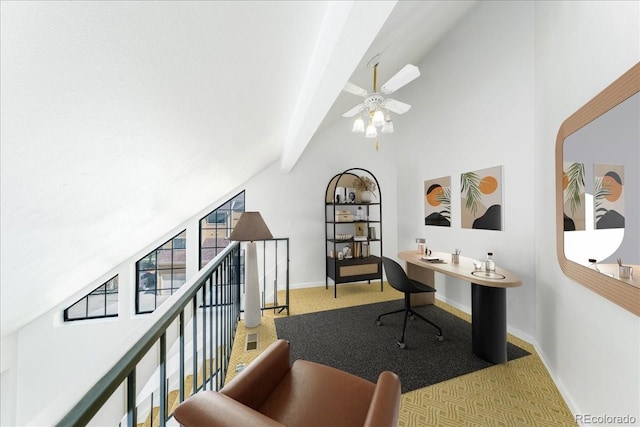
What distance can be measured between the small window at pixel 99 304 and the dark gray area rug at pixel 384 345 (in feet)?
8.77

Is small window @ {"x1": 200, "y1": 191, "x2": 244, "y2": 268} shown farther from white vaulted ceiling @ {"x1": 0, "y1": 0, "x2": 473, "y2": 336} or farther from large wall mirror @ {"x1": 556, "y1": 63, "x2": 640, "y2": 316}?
large wall mirror @ {"x1": 556, "y1": 63, "x2": 640, "y2": 316}

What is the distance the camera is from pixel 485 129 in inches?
112

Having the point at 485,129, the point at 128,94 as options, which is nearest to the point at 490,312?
the point at 485,129

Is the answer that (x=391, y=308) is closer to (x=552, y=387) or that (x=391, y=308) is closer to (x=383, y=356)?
(x=383, y=356)

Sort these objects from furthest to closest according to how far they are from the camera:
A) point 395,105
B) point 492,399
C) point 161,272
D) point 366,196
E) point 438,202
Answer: point 366,196 < point 161,272 < point 438,202 < point 395,105 < point 492,399

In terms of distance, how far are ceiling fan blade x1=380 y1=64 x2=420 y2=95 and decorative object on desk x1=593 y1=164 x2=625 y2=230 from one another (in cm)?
128

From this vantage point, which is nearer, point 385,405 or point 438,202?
point 385,405

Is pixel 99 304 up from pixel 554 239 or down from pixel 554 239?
down

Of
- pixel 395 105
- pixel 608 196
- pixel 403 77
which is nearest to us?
pixel 608 196

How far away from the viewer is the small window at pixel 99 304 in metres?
3.69

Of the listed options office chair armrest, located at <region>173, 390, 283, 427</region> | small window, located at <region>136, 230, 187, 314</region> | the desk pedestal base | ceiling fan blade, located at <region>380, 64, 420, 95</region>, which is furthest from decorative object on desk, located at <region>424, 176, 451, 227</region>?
small window, located at <region>136, 230, 187, 314</region>

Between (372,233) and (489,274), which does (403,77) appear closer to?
(489,274)

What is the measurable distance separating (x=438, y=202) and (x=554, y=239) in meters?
1.57

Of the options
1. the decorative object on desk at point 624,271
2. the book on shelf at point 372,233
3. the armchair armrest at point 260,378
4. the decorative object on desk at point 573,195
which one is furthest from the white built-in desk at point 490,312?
the book on shelf at point 372,233
